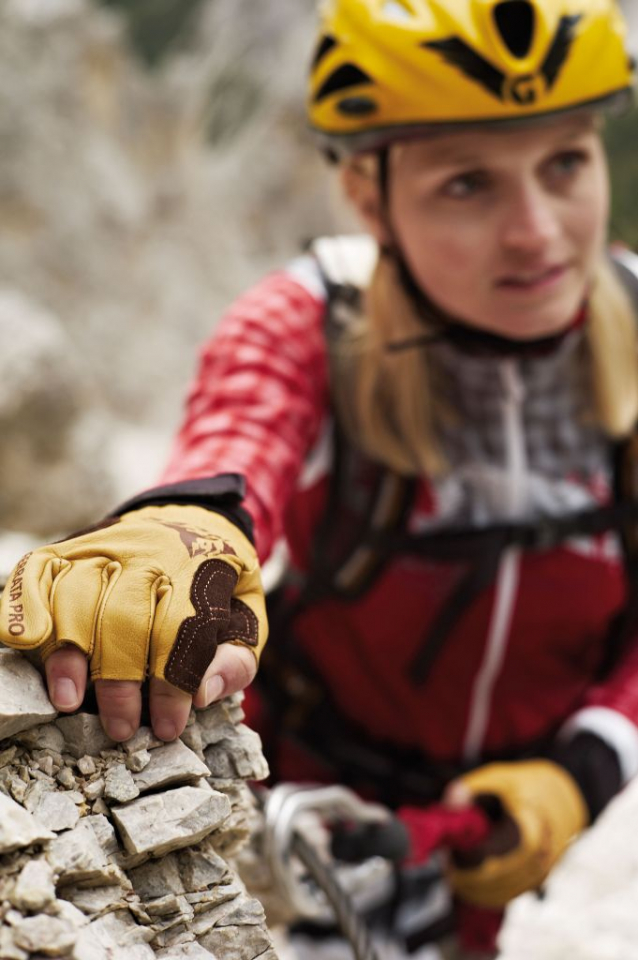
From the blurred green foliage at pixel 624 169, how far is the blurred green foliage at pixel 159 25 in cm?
751

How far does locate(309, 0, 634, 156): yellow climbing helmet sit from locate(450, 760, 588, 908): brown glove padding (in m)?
1.16

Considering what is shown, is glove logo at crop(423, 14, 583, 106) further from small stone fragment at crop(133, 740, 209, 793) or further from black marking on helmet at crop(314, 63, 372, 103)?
small stone fragment at crop(133, 740, 209, 793)

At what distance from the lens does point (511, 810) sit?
62.2 inches

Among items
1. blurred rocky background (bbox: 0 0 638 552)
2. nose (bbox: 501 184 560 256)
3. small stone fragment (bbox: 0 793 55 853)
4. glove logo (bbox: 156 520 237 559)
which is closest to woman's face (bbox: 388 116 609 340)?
nose (bbox: 501 184 560 256)

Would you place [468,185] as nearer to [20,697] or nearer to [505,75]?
[505,75]

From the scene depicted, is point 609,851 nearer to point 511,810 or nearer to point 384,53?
point 511,810

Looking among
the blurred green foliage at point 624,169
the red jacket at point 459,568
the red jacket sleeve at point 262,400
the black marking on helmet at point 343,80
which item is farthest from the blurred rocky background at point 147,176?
the blurred green foliage at point 624,169

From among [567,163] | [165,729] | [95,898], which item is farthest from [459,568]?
[95,898]

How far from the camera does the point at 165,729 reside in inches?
32.5

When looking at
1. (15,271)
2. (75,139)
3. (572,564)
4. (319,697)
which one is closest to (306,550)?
(319,697)

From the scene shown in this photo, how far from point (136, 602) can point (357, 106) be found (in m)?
1.02

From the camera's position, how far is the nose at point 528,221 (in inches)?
53.0

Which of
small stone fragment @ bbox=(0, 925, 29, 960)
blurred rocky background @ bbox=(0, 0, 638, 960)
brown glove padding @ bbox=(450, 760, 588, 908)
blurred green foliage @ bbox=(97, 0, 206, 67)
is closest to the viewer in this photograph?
small stone fragment @ bbox=(0, 925, 29, 960)

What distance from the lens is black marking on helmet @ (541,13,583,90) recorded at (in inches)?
54.4
